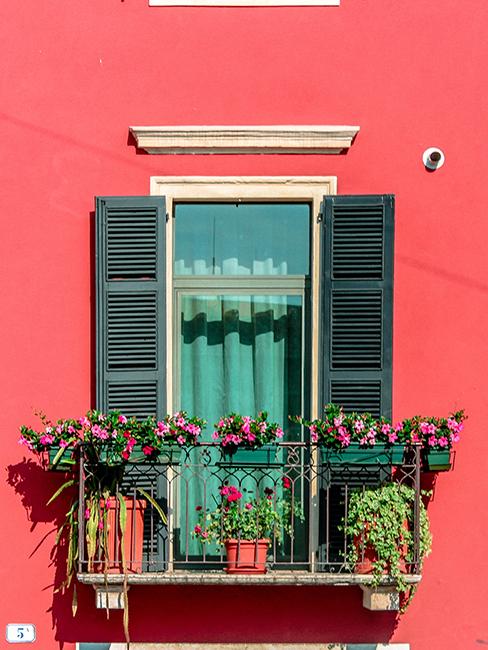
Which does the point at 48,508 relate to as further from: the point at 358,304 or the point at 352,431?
the point at 358,304

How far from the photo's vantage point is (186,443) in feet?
30.4

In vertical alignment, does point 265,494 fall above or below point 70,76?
below

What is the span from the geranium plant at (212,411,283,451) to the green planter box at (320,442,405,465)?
1.16ft

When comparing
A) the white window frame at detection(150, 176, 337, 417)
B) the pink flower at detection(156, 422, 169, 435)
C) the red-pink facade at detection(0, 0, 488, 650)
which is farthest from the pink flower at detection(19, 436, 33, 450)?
the white window frame at detection(150, 176, 337, 417)

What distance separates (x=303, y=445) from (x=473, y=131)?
7.31ft

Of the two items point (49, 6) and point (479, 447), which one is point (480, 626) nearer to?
point (479, 447)

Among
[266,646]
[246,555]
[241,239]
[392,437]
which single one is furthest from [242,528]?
[241,239]

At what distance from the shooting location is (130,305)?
9.63 meters

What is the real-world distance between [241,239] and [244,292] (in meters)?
0.33

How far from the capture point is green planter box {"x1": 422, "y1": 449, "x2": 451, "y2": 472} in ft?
30.5

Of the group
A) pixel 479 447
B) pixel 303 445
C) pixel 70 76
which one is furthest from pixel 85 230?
pixel 479 447

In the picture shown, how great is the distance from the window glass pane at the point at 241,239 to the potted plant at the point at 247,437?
113cm

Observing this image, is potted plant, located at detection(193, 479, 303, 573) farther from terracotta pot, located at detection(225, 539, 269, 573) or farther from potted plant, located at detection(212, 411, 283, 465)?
potted plant, located at detection(212, 411, 283, 465)

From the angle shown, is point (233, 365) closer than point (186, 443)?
No
